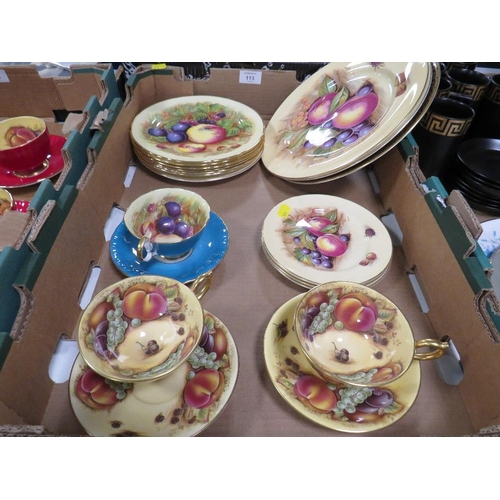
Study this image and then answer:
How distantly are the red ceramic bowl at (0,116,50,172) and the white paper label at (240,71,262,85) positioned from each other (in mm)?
592

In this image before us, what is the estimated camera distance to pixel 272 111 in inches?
51.3

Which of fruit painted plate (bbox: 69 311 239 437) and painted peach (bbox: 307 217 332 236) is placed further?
painted peach (bbox: 307 217 332 236)

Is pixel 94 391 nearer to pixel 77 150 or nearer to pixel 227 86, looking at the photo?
pixel 77 150

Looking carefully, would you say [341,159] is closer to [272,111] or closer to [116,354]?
[272,111]

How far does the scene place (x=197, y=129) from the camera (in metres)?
1.16

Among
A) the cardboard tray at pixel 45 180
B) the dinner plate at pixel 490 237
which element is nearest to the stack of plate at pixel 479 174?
the dinner plate at pixel 490 237

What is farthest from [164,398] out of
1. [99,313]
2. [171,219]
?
[171,219]

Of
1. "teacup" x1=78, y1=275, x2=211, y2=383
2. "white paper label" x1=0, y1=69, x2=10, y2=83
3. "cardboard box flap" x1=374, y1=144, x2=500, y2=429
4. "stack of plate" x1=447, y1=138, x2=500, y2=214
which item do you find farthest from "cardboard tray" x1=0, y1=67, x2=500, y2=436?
"white paper label" x1=0, y1=69, x2=10, y2=83

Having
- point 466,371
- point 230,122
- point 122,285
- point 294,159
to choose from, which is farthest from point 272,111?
point 466,371

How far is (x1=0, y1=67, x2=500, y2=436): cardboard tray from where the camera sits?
64 centimetres

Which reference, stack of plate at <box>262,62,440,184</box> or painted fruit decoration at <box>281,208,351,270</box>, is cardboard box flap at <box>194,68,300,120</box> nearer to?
stack of plate at <box>262,62,440,184</box>

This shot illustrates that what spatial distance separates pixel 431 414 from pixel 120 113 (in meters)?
0.99

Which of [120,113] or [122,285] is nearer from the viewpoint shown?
[122,285]

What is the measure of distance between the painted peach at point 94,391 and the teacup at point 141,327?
48 millimetres
